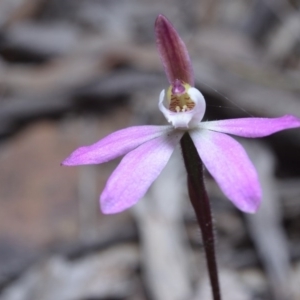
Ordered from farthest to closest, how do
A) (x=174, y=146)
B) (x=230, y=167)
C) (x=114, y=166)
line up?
1. (x=114, y=166)
2. (x=174, y=146)
3. (x=230, y=167)

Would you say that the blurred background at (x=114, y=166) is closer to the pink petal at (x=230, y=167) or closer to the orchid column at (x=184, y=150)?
the orchid column at (x=184, y=150)

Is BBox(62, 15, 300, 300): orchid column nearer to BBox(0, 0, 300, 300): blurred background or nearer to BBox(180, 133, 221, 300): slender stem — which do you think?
BBox(180, 133, 221, 300): slender stem

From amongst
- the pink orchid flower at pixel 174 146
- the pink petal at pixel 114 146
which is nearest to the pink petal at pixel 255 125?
the pink orchid flower at pixel 174 146

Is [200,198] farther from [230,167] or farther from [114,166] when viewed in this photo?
[114,166]

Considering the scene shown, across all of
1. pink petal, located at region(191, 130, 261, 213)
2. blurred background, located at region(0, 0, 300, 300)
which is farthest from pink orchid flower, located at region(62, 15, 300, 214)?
blurred background, located at region(0, 0, 300, 300)

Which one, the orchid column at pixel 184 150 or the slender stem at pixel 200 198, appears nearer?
the orchid column at pixel 184 150

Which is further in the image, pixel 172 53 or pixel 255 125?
pixel 172 53

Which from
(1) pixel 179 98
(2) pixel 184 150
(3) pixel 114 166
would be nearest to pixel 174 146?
(2) pixel 184 150
